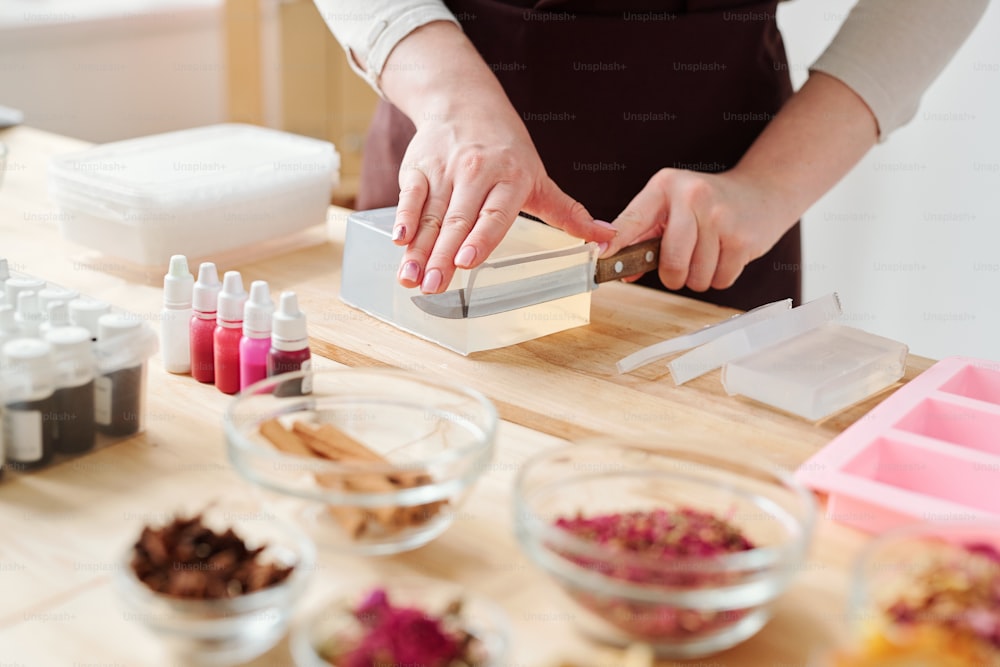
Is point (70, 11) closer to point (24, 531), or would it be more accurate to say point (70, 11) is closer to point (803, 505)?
point (24, 531)

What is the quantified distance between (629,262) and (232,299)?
1.83ft

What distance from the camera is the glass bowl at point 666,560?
0.73 metres

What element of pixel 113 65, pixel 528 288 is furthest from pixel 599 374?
pixel 113 65

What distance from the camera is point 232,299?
3.78ft

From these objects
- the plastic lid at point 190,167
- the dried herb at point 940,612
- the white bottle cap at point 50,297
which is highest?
the plastic lid at point 190,167

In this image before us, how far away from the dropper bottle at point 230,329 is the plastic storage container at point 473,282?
27 centimetres

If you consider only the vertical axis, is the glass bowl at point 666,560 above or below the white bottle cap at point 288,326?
below

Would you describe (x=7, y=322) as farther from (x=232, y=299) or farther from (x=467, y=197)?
(x=467, y=197)

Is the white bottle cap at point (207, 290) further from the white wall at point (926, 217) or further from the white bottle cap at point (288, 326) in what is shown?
the white wall at point (926, 217)

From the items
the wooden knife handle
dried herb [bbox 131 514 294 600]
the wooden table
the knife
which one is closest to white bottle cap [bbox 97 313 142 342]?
the wooden table

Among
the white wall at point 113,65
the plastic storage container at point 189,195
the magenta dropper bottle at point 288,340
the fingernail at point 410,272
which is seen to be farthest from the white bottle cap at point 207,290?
the white wall at point 113,65

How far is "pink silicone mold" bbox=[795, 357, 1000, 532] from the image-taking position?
952 mm

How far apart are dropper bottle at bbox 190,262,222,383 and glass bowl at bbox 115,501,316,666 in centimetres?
45

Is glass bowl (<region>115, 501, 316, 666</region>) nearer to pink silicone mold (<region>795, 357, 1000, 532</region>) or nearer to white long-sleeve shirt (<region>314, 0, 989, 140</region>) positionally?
pink silicone mold (<region>795, 357, 1000, 532</region>)
